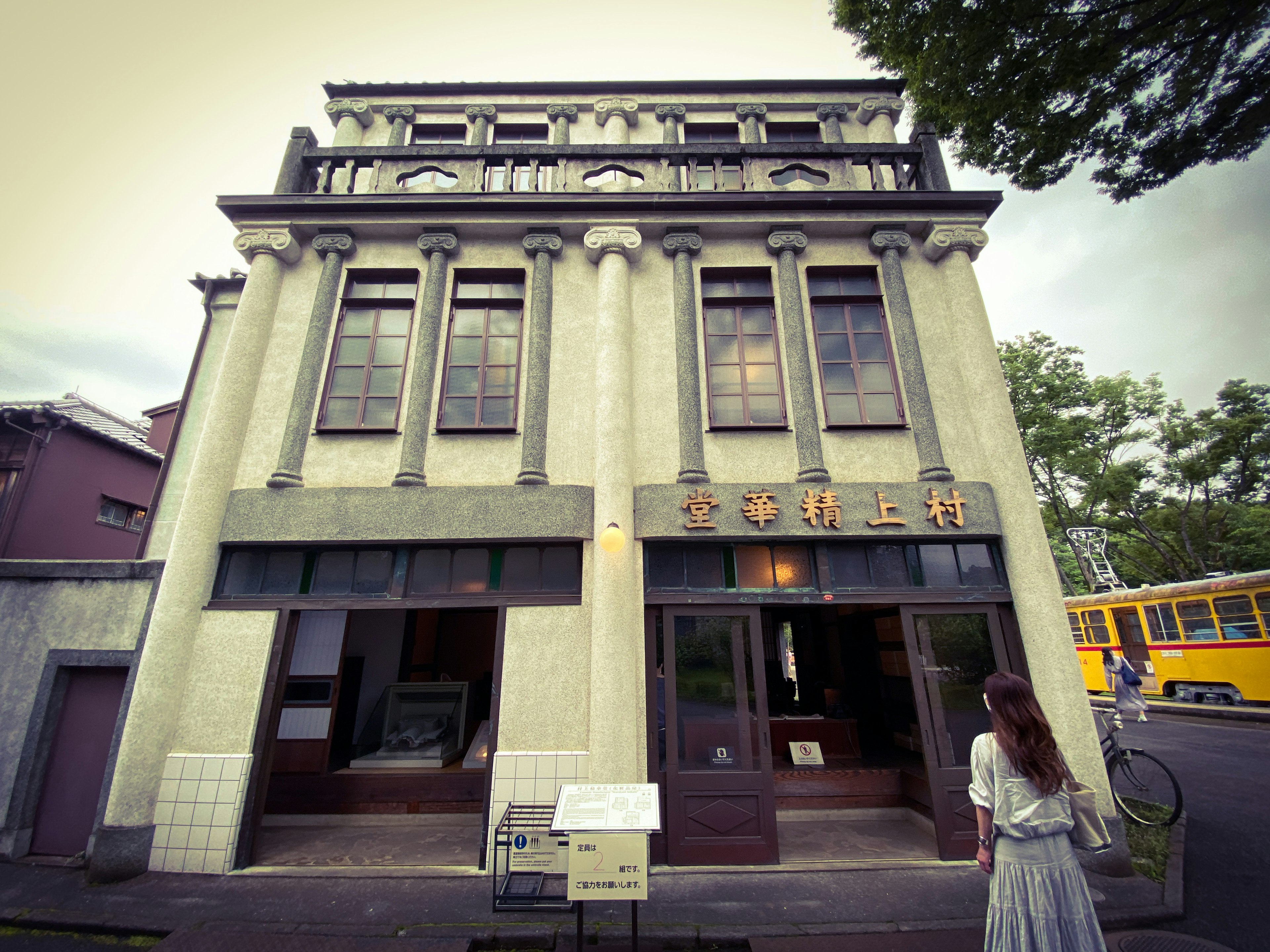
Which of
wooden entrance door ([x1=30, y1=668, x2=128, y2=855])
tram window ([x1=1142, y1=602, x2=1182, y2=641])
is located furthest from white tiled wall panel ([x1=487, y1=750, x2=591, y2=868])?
tram window ([x1=1142, y1=602, x2=1182, y2=641])

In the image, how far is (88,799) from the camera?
6059 mm

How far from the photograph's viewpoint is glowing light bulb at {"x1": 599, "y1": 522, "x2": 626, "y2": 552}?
19.9 ft

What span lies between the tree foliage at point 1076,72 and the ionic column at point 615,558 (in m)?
4.40

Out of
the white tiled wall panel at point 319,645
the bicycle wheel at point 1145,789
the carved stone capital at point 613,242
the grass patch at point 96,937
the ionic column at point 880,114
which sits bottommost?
the grass patch at point 96,937

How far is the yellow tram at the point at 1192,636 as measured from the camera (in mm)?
12000

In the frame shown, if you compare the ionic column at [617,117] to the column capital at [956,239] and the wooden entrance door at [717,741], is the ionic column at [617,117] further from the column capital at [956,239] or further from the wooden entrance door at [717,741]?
the wooden entrance door at [717,741]

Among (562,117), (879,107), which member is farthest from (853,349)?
(562,117)

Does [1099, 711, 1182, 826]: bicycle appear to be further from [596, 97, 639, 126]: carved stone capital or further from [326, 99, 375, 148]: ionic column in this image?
[326, 99, 375, 148]: ionic column

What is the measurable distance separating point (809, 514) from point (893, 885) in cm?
391

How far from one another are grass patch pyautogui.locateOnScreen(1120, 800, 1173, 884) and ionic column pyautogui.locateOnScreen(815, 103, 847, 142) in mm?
11269

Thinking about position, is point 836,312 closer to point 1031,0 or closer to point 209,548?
point 1031,0

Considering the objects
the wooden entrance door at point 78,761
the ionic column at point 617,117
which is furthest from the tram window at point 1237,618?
the wooden entrance door at point 78,761

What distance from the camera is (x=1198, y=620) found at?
524 inches

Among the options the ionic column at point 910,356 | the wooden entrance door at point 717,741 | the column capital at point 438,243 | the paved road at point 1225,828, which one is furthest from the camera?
the column capital at point 438,243
